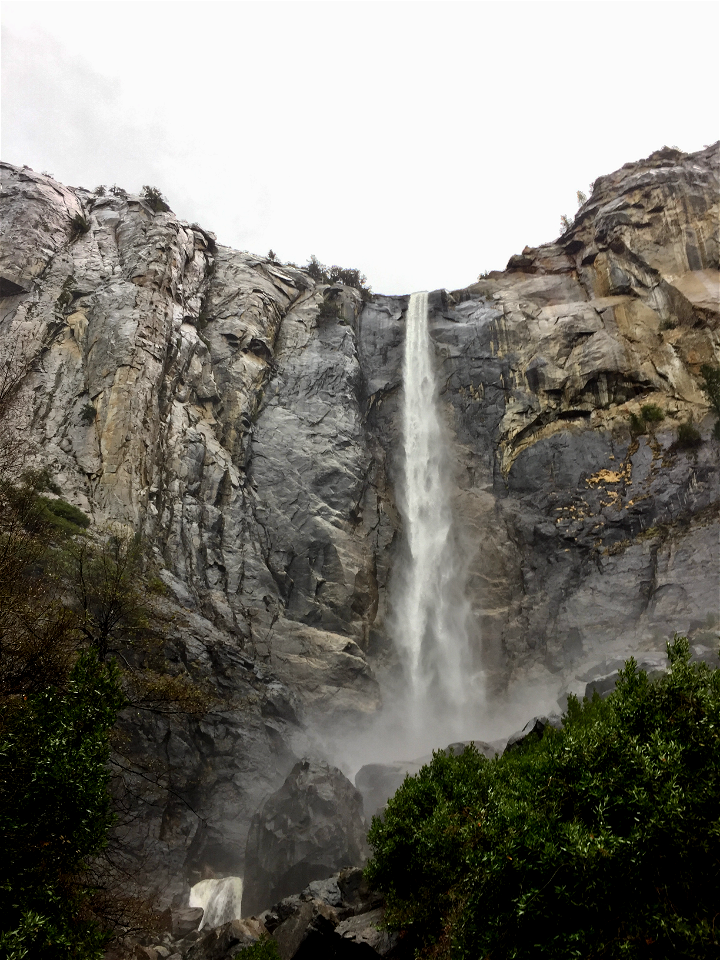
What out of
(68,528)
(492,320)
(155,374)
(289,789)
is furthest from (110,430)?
(492,320)

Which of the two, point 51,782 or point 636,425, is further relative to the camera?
point 636,425

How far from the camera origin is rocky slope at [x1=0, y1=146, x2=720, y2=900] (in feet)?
80.3

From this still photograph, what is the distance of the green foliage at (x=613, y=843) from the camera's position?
5840 millimetres

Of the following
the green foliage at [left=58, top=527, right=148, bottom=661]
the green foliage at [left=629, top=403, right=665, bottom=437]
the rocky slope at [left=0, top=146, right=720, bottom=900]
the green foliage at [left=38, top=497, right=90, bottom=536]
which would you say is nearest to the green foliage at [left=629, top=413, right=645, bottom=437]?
the green foliage at [left=629, top=403, right=665, bottom=437]

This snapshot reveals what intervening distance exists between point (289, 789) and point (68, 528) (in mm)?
11958

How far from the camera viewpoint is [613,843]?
240 inches

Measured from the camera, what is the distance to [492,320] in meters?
37.7

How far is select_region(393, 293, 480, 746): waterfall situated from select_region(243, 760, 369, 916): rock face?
9210 mm

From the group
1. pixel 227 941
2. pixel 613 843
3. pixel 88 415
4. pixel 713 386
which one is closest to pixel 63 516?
pixel 88 415

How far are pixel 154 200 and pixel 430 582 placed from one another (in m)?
29.1

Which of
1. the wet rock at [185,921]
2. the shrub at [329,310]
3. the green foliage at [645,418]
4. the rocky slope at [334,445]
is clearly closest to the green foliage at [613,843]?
the wet rock at [185,921]

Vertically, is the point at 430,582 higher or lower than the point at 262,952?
higher

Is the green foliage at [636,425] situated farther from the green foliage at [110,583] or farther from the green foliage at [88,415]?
the green foliage at [88,415]

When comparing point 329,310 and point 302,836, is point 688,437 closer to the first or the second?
point 329,310
